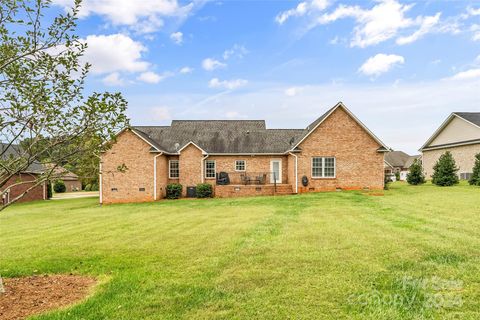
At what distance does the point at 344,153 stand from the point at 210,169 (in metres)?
11.7

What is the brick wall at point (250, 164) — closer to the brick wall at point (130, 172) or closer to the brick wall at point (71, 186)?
the brick wall at point (130, 172)

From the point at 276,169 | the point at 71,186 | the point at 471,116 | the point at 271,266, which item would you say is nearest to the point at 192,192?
the point at 276,169

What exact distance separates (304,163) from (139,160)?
13.4 metres

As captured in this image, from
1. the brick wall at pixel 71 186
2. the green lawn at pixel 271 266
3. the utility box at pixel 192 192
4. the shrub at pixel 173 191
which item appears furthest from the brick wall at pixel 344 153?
the brick wall at pixel 71 186

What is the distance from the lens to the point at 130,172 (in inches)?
1014

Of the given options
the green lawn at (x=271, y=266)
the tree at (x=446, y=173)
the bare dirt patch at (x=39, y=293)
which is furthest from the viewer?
the tree at (x=446, y=173)

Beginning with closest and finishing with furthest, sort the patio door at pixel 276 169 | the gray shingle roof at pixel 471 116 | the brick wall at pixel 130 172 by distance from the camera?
1. the brick wall at pixel 130 172
2. the patio door at pixel 276 169
3. the gray shingle roof at pixel 471 116

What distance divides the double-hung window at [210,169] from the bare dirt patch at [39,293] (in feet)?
72.4

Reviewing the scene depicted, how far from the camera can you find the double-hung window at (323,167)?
25.8 metres

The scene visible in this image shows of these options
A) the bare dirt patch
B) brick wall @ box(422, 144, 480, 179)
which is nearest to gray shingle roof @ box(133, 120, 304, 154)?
brick wall @ box(422, 144, 480, 179)

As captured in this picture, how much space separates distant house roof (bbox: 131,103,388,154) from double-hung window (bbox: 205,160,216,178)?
95cm

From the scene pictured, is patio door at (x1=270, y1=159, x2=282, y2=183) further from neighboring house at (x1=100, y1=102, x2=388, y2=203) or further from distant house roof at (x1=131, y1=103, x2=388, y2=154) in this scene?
distant house roof at (x1=131, y1=103, x2=388, y2=154)

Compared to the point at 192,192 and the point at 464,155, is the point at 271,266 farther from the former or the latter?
the point at 464,155

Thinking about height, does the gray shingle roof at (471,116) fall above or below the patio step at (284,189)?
above
